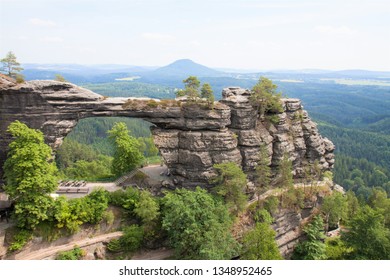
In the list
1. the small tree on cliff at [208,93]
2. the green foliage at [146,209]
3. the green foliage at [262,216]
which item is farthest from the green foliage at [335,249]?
the small tree on cliff at [208,93]

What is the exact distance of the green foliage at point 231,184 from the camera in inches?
1308

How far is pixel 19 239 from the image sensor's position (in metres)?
28.2

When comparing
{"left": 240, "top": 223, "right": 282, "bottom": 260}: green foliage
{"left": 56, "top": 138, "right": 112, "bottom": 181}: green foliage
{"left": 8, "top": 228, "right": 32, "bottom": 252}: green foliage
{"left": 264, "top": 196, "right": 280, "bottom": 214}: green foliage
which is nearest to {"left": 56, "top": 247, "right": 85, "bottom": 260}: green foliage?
{"left": 8, "top": 228, "right": 32, "bottom": 252}: green foliage

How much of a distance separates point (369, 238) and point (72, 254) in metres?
31.1

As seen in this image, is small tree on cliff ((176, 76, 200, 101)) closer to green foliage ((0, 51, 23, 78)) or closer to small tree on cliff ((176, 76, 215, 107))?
small tree on cliff ((176, 76, 215, 107))

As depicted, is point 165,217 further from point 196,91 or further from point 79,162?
point 79,162

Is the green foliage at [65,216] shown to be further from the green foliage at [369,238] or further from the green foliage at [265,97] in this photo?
the green foliage at [369,238]

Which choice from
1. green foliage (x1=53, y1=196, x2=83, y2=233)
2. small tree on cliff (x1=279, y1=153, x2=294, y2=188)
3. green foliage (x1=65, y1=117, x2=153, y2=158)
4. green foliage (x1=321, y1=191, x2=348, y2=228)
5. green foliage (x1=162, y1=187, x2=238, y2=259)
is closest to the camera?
green foliage (x1=162, y1=187, x2=238, y2=259)

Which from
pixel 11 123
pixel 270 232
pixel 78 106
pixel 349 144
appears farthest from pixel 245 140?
pixel 349 144

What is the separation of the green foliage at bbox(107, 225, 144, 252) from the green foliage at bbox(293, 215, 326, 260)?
20462 mm

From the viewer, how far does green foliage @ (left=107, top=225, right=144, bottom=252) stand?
30911mm

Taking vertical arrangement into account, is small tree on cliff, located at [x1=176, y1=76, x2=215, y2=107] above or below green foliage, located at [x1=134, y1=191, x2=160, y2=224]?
above

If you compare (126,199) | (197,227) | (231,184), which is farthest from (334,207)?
(126,199)

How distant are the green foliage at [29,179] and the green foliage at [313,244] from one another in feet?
98.8
